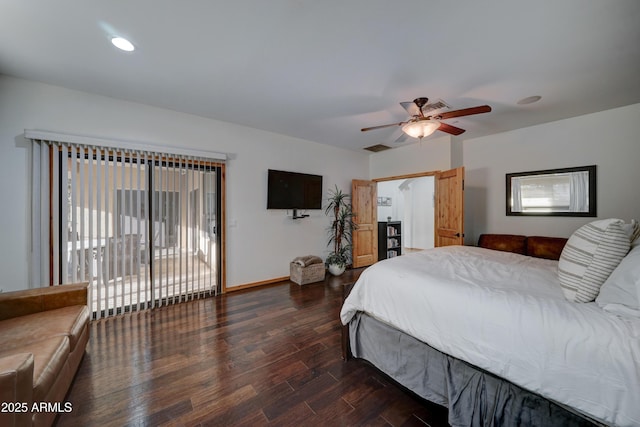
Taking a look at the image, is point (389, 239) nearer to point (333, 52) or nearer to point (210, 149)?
point (210, 149)

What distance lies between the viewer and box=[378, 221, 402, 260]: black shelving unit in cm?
612

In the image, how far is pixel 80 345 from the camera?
6.25ft

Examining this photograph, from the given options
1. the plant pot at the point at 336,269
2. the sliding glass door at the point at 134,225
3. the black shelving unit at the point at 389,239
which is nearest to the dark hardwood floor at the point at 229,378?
the sliding glass door at the point at 134,225

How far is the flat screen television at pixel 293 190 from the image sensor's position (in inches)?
160

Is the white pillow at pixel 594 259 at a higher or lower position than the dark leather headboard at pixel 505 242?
higher

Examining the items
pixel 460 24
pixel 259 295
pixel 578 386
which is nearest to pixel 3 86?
pixel 259 295

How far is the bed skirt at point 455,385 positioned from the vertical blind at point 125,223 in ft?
8.66

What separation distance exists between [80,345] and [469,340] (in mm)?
2890

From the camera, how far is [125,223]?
2863mm

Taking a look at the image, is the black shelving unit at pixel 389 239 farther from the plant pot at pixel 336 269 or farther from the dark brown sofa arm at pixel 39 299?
the dark brown sofa arm at pixel 39 299

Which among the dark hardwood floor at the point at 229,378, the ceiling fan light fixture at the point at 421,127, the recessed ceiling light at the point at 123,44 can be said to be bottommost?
the dark hardwood floor at the point at 229,378

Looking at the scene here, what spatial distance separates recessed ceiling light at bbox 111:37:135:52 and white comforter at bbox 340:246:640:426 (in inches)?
108

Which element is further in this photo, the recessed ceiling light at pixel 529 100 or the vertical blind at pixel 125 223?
the recessed ceiling light at pixel 529 100

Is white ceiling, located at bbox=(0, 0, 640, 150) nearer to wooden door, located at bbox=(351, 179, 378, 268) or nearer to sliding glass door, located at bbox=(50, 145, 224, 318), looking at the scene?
sliding glass door, located at bbox=(50, 145, 224, 318)
